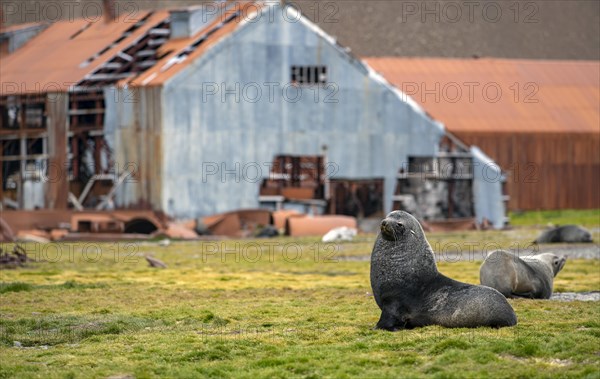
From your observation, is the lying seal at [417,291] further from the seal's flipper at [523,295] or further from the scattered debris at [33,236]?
the scattered debris at [33,236]

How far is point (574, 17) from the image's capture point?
132m

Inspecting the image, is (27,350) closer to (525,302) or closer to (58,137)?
(525,302)

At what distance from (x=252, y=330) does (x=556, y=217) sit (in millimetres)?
51053

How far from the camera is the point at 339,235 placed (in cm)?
5078

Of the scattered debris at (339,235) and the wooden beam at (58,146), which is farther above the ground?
the wooden beam at (58,146)

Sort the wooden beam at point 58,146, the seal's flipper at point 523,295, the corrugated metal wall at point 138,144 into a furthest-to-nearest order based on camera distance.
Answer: the wooden beam at point 58,146, the corrugated metal wall at point 138,144, the seal's flipper at point 523,295

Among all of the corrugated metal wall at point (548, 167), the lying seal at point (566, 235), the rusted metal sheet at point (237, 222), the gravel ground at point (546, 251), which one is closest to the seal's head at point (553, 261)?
the gravel ground at point (546, 251)

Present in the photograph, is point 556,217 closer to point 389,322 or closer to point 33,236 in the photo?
point 33,236

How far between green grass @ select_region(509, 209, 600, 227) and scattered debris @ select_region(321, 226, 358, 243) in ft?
53.9

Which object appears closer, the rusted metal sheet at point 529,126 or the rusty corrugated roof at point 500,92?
the rusted metal sheet at point 529,126

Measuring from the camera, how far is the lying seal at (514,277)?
26.3 meters

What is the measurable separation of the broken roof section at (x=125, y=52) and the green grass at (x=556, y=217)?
1781 centimetres

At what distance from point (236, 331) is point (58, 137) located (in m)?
37.0

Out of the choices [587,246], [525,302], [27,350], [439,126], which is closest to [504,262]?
[525,302]
